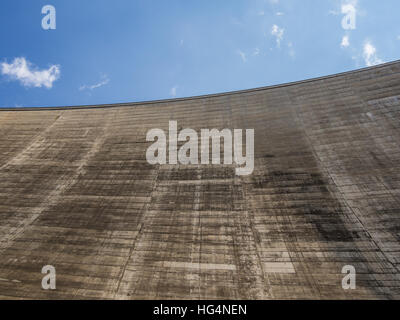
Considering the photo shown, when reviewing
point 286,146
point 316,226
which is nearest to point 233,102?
point 286,146

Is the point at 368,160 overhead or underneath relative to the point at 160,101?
underneath

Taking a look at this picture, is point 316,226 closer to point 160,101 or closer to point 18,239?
point 18,239

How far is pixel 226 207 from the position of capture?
1169 cm

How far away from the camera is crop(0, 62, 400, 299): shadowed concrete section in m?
8.54

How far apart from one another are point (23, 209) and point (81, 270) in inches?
236

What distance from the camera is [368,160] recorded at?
41.0 ft

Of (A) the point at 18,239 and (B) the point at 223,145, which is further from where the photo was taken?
(B) the point at 223,145

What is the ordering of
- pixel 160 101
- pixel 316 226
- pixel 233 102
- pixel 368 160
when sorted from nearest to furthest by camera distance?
pixel 316 226 → pixel 368 160 → pixel 233 102 → pixel 160 101

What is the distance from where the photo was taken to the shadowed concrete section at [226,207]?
854 centimetres
